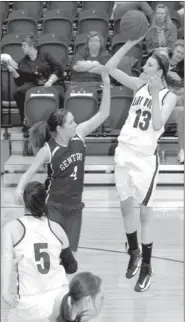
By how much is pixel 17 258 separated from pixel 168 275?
2.69 metres

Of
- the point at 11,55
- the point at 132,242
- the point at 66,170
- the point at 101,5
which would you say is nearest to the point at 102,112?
the point at 66,170

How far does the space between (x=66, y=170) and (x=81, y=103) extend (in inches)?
152

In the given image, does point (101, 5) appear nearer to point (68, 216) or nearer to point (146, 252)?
point (146, 252)

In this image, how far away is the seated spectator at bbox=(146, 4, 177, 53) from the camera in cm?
966

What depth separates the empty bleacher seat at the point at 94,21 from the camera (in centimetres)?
1055

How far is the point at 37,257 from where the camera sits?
3.94 m

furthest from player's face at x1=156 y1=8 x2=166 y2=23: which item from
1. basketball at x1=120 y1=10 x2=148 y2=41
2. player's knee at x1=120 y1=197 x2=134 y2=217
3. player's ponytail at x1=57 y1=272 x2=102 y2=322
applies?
player's ponytail at x1=57 y1=272 x2=102 y2=322

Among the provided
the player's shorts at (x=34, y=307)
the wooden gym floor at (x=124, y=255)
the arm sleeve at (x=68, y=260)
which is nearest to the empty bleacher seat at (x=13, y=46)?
the wooden gym floor at (x=124, y=255)

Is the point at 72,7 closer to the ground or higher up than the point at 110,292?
higher up

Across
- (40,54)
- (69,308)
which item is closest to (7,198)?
(40,54)

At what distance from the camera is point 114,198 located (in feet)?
28.4

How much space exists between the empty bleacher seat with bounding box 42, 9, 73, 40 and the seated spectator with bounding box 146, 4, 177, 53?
1372 mm

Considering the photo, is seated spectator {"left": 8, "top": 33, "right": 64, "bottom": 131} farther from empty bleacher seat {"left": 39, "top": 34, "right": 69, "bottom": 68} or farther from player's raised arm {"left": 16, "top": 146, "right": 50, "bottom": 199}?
player's raised arm {"left": 16, "top": 146, "right": 50, "bottom": 199}

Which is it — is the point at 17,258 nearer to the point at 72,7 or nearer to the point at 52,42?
the point at 52,42
